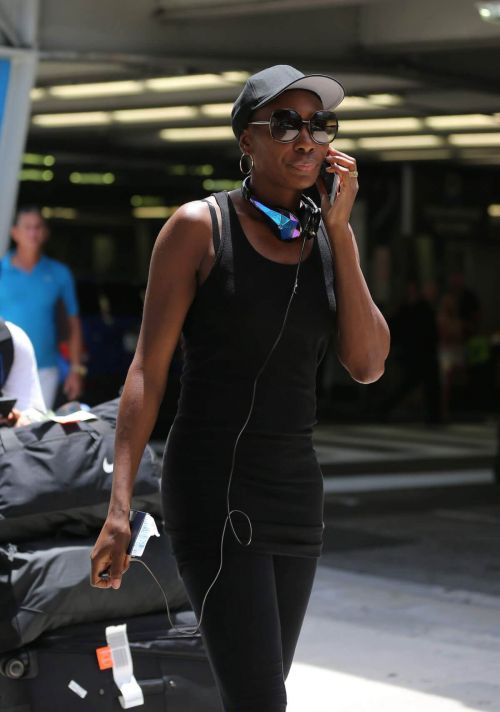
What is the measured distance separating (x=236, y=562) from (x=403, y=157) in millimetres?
18054

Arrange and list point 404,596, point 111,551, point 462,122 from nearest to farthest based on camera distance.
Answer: point 111,551 < point 404,596 < point 462,122

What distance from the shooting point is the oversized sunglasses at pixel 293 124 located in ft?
10.6

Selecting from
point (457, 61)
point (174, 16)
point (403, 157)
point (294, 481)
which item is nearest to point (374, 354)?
point (294, 481)

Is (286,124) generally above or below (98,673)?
above

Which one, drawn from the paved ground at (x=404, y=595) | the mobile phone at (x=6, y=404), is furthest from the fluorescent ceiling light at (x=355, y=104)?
the mobile phone at (x=6, y=404)

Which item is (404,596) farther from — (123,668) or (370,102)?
A: (370,102)

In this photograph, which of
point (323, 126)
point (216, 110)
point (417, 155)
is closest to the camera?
point (323, 126)

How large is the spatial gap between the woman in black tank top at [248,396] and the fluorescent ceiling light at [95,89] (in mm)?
10682

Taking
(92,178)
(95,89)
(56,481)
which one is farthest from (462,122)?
(56,481)

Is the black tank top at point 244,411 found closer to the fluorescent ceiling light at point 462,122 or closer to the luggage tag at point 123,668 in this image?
the luggage tag at point 123,668

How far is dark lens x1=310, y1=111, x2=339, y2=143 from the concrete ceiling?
644cm

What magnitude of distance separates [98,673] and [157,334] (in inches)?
63.5

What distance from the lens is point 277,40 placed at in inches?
435

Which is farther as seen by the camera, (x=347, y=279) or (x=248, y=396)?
(x=347, y=279)
